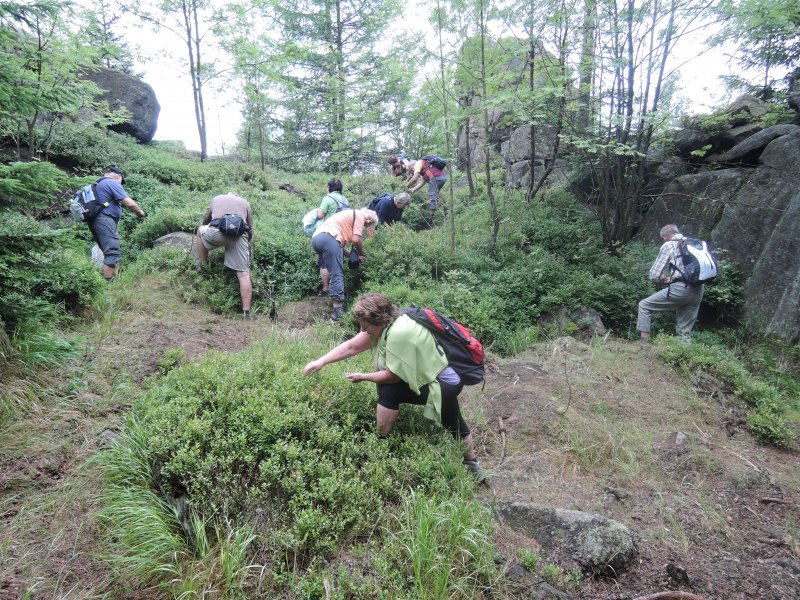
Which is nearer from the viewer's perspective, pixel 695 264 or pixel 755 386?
pixel 755 386

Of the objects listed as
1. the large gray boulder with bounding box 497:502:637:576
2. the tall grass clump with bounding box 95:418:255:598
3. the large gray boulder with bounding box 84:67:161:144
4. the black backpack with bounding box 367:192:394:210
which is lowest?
the large gray boulder with bounding box 497:502:637:576

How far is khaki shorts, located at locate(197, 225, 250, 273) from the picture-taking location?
683 cm

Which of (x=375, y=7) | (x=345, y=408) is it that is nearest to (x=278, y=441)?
(x=345, y=408)

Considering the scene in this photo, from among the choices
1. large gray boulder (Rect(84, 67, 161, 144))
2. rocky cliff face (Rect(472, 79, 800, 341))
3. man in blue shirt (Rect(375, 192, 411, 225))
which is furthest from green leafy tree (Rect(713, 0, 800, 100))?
large gray boulder (Rect(84, 67, 161, 144))

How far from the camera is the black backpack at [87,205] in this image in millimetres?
6559

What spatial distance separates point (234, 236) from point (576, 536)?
6.05 m

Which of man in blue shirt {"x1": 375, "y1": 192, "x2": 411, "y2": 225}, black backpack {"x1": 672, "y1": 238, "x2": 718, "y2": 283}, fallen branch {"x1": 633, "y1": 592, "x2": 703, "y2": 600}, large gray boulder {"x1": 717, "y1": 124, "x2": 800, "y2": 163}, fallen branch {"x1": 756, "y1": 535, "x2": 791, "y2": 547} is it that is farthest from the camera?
man in blue shirt {"x1": 375, "y1": 192, "x2": 411, "y2": 225}

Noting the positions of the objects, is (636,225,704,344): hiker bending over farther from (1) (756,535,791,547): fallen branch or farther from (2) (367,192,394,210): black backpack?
(2) (367,192,394,210): black backpack

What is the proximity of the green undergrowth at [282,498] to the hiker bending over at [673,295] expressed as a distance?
17.4 ft

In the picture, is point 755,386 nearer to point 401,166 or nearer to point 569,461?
point 569,461

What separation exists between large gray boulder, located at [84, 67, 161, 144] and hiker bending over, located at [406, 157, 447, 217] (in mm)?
11183

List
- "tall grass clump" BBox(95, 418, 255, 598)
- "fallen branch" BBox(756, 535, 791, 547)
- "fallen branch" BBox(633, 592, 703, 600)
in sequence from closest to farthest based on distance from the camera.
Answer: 1. "tall grass clump" BBox(95, 418, 255, 598)
2. "fallen branch" BBox(633, 592, 703, 600)
3. "fallen branch" BBox(756, 535, 791, 547)

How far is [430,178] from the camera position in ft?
35.9

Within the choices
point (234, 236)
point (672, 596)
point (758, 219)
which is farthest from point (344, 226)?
point (758, 219)
